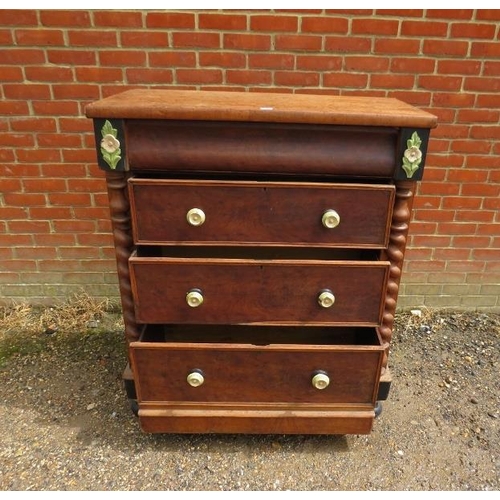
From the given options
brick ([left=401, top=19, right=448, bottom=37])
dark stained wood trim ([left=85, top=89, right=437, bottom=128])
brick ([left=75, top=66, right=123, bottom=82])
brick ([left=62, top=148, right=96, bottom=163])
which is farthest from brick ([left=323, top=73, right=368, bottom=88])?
brick ([left=62, top=148, right=96, bottom=163])

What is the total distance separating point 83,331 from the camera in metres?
2.28

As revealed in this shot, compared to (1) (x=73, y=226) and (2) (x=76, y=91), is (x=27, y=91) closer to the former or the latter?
(2) (x=76, y=91)

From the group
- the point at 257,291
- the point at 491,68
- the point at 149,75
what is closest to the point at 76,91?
the point at 149,75

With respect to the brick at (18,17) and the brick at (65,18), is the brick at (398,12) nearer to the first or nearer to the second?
the brick at (65,18)

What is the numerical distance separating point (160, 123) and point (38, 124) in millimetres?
1149

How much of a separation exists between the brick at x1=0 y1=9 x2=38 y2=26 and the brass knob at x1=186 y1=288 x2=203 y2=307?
1478 mm

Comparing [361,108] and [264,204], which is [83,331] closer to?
[264,204]

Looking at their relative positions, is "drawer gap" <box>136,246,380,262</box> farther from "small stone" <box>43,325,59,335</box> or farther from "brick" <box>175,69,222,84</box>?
"small stone" <box>43,325,59,335</box>

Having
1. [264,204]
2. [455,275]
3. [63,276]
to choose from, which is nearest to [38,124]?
[63,276]

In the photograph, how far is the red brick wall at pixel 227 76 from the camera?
1.91 meters

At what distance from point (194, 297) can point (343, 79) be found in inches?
51.4

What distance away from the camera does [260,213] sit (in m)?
1.31

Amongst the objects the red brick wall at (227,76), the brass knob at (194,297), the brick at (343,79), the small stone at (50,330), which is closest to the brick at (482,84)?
the red brick wall at (227,76)

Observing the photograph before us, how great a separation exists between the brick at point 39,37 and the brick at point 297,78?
1003mm
